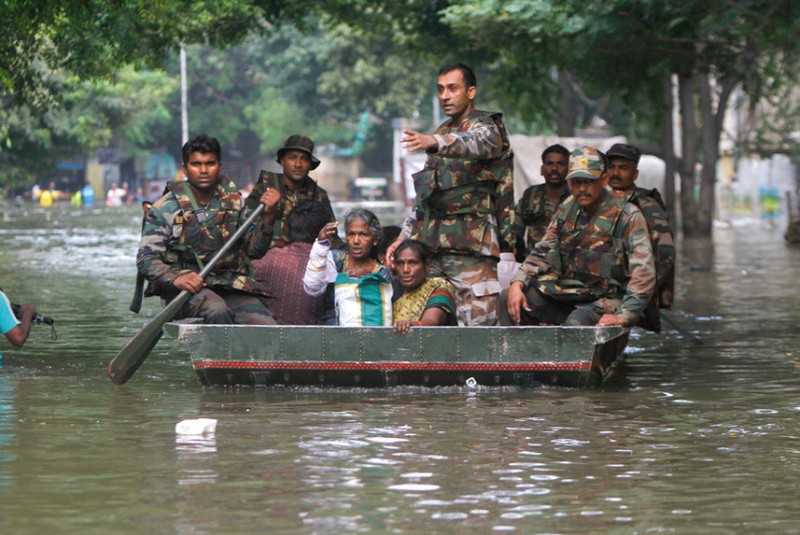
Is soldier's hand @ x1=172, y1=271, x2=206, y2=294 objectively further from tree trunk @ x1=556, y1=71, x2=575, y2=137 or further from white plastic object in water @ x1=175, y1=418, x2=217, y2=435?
tree trunk @ x1=556, y1=71, x2=575, y2=137

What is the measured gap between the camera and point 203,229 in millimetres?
10258

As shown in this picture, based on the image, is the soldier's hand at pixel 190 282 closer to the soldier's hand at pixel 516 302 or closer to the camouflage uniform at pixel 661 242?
the soldier's hand at pixel 516 302

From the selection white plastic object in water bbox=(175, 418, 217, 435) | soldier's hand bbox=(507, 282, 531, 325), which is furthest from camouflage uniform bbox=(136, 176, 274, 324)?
white plastic object in water bbox=(175, 418, 217, 435)

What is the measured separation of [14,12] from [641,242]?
5.05 meters

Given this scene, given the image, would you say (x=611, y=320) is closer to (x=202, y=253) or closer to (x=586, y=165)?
(x=586, y=165)

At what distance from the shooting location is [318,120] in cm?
7150

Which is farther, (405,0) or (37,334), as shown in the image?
(405,0)

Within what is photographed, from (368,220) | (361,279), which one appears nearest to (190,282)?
(361,279)

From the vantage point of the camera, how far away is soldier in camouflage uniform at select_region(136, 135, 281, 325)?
1013 cm

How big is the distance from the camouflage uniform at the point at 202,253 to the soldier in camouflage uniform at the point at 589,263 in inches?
68.1

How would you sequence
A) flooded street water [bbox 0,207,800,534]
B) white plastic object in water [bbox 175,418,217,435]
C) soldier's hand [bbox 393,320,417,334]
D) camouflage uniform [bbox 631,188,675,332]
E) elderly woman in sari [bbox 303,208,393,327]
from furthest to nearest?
camouflage uniform [bbox 631,188,675,332], elderly woman in sari [bbox 303,208,393,327], soldier's hand [bbox 393,320,417,334], white plastic object in water [bbox 175,418,217,435], flooded street water [bbox 0,207,800,534]

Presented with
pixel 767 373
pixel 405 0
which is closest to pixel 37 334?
pixel 767 373

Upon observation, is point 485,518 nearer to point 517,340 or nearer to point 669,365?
point 517,340

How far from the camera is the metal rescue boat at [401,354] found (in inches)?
372
